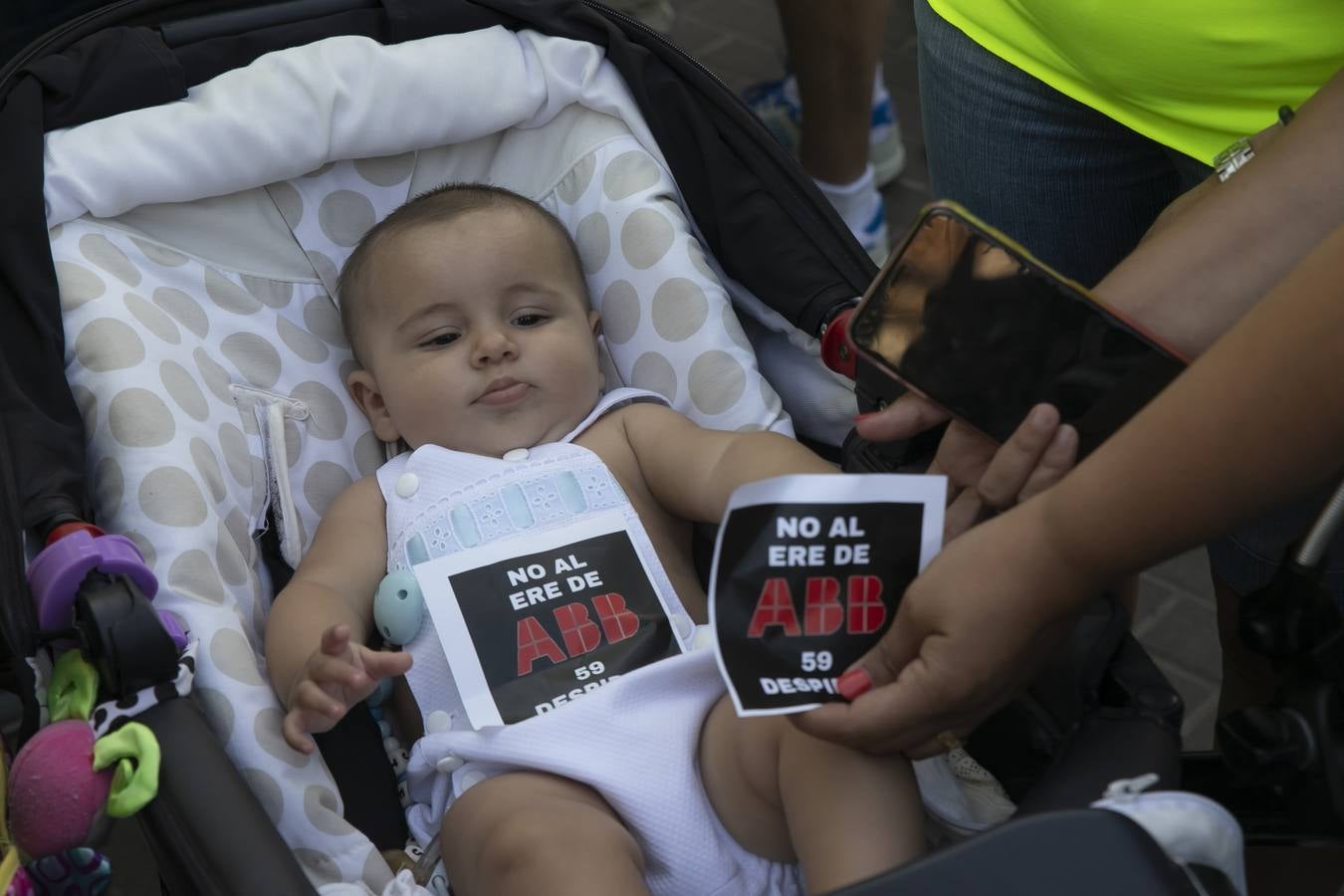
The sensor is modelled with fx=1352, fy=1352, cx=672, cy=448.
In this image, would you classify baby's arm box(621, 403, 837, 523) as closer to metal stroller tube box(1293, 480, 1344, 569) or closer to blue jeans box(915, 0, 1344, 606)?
blue jeans box(915, 0, 1344, 606)

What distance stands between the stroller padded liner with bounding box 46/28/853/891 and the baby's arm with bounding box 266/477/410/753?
0.04 metres

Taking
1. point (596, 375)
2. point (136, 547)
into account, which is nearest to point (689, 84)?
point (596, 375)

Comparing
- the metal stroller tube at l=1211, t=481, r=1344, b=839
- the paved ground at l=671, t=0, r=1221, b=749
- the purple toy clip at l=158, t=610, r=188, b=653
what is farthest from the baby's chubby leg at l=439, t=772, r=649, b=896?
the paved ground at l=671, t=0, r=1221, b=749

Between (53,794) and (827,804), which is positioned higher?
(53,794)

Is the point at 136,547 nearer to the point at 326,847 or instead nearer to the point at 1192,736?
the point at 326,847

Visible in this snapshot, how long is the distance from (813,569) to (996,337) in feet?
0.87

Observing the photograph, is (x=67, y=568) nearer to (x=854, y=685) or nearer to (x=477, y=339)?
(x=477, y=339)

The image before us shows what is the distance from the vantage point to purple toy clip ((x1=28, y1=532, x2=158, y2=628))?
1316 millimetres

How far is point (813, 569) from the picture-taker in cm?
119

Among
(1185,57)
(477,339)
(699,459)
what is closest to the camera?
(1185,57)

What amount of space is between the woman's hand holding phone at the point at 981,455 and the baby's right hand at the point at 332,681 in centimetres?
54

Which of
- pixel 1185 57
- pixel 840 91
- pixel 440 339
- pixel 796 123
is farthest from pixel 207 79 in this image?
pixel 796 123

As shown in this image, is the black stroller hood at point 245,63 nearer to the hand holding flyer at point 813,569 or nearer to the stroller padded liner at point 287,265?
the stroller padded liner at point 287,265

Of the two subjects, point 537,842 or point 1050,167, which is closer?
point 537,842
